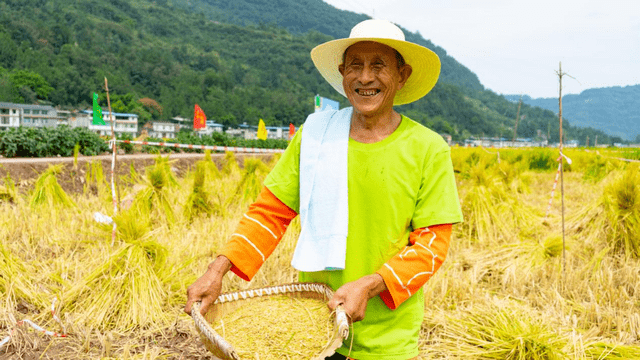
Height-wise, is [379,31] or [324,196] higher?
[379,31]

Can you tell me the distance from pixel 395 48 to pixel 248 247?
2.53 feet

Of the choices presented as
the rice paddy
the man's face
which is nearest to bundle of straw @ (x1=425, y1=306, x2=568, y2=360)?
the rice paddy

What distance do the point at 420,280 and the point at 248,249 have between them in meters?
0.53

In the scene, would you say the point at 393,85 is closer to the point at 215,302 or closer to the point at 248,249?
the point at 248,249

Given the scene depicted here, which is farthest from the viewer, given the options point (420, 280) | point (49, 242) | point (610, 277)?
point (49, 242)

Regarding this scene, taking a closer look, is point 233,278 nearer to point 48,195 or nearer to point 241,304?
point 241,304

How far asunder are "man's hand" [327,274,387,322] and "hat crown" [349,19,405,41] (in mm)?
700

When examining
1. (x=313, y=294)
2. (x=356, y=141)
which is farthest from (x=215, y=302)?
(x=356, y=141)

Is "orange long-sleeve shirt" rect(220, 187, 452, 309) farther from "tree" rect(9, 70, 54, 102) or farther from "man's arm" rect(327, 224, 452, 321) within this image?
"tree" rect(9, 70, 54, 102)

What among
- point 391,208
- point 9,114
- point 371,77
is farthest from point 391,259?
point 9,114

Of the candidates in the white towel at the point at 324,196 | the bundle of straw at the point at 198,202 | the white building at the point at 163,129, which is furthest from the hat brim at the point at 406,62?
the white building at the point at 163,129

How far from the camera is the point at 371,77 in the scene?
1.44 metres

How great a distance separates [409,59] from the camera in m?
1.52

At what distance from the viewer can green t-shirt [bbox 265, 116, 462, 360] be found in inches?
54.8
